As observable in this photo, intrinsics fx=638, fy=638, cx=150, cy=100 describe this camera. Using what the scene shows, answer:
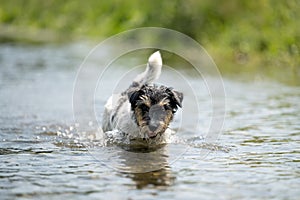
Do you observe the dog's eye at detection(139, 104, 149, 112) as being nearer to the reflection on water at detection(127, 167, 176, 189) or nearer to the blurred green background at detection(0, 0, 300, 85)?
the reflection on water at detection(127, 167, 176, 189)

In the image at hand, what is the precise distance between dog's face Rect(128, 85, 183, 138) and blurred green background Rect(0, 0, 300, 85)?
365 inches

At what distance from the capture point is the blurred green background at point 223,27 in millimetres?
21531

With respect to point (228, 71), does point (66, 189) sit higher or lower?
lower

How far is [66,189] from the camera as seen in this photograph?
22.9 feet

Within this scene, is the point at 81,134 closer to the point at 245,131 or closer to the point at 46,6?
the point at 245,131

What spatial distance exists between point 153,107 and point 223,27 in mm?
18149

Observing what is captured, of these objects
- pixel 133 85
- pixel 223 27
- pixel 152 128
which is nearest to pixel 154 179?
pixel 152 128

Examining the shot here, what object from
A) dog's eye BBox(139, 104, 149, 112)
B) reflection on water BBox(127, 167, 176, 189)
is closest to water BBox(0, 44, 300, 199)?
reflection on water BBox(127, 167, 176, 189)

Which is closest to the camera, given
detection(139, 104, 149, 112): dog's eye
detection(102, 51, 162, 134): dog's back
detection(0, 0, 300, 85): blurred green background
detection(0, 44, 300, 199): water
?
detection(0, 44, 300, 199): water

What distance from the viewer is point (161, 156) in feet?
29.2

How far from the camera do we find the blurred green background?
21.5m

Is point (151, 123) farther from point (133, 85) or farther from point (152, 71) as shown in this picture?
point (152, 71)

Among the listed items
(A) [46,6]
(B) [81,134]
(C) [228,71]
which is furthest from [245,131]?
(A) [46,6]

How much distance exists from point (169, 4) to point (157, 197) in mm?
23514
